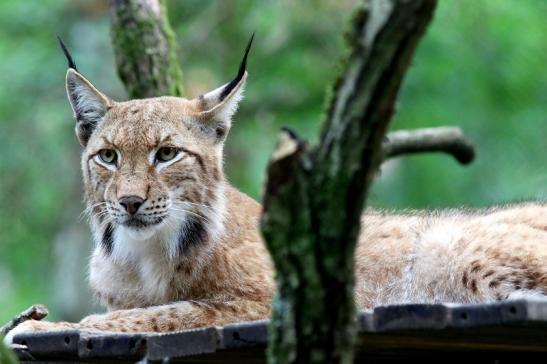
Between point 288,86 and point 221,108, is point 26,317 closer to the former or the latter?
point 221,108

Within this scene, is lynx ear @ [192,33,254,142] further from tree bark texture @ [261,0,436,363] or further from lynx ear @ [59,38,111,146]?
tree bark texture @ [261,0,436,363]

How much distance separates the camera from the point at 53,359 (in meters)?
5.78

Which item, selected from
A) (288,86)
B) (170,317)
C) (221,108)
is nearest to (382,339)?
(170,317)

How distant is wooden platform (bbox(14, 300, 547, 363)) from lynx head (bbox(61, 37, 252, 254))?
1.02 metres

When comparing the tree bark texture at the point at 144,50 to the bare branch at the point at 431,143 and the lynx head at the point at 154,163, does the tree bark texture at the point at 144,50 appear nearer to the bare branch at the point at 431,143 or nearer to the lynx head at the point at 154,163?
the lynx head at the point at 154,163

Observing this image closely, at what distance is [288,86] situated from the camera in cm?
1453

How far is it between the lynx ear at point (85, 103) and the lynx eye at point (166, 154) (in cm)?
51

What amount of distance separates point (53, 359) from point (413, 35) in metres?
2.92

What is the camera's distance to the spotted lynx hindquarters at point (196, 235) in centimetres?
627

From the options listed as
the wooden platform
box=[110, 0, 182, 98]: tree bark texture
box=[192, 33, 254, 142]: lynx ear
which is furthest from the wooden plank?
box=[110, 0, 182, 98]: tree bark texture

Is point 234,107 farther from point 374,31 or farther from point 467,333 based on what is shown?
point 374,31

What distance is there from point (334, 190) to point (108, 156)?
326cm

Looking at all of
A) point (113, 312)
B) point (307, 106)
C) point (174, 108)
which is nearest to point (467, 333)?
point (113, 312)

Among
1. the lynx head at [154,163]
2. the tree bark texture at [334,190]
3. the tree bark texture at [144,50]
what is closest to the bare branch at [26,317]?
the lynx head at [154,163]
